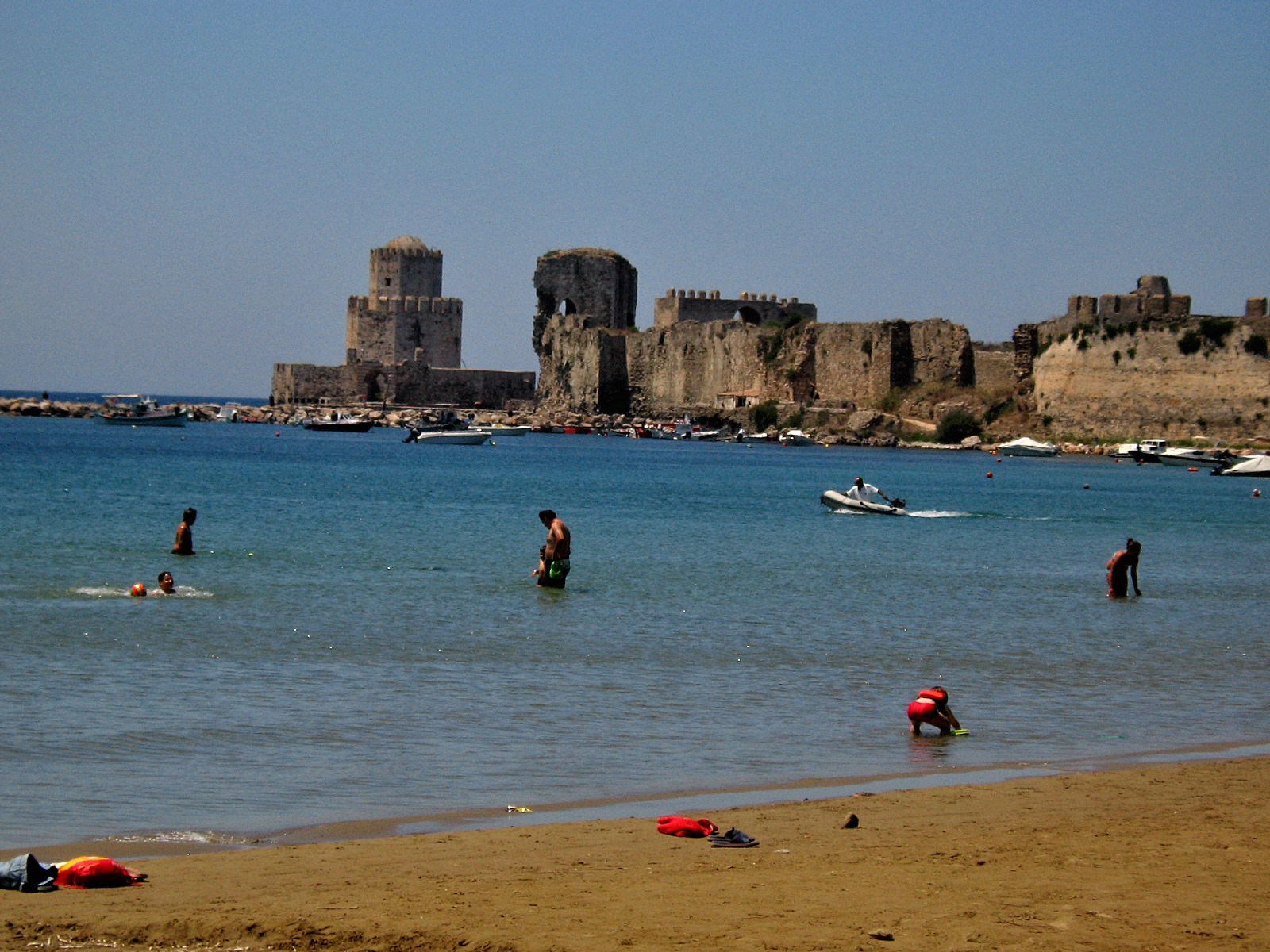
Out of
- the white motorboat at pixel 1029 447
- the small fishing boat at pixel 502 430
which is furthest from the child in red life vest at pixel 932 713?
the small fishing boat at pixel 502 430

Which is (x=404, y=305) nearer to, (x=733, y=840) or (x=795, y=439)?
(x=795, y=439)

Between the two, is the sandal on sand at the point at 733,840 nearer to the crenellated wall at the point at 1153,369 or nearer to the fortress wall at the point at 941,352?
the crenellated wall at the point at 1153,369

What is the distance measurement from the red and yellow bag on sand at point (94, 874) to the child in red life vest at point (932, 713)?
4.90 meters

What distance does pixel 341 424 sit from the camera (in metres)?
73.4

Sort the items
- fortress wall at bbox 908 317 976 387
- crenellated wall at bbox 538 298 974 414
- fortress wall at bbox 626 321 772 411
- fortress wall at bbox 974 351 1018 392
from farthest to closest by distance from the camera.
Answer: fortress wall at bbox 626 321 772 411, crenellated wall at bbox 538 298 974 414, fortress wall at bbox 908 317 976 387, fortress wall at bbox 974 351 1018 392

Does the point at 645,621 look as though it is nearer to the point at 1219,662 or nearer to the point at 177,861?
the point at 1219,662

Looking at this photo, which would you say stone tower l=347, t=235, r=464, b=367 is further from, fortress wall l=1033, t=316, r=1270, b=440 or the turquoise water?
the turquoise water

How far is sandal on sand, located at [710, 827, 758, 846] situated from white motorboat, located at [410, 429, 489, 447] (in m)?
56.8

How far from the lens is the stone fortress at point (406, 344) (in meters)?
82.0

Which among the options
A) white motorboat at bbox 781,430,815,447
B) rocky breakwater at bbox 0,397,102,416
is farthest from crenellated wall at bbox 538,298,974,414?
rocky breakwater at bbox 0,397,102,416

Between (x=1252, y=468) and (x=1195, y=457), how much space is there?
11.1 feet

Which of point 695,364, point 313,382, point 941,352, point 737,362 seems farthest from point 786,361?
point 313,382

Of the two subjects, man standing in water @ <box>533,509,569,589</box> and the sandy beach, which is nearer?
the sandy beach

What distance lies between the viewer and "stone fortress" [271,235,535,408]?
82000mm
